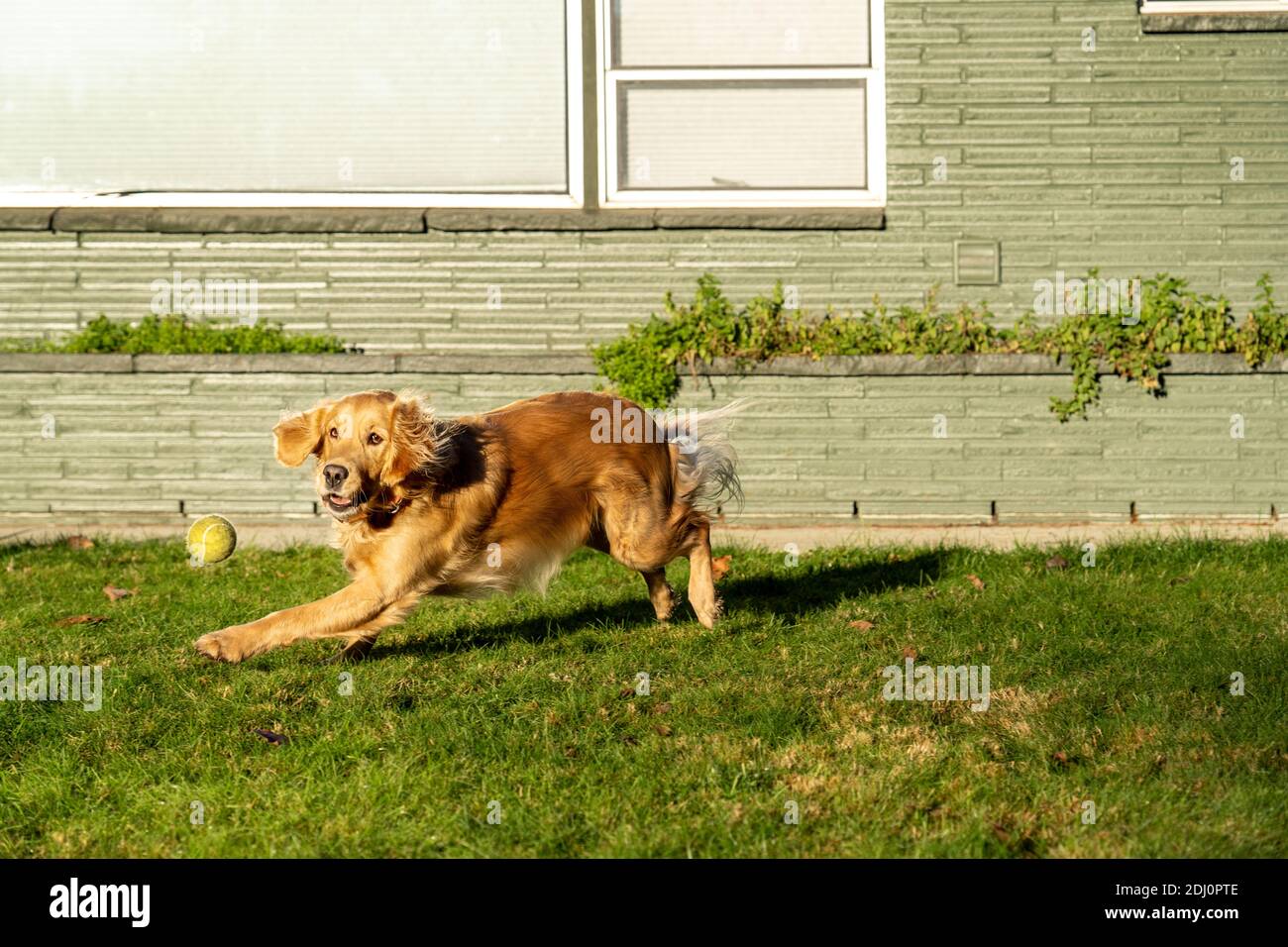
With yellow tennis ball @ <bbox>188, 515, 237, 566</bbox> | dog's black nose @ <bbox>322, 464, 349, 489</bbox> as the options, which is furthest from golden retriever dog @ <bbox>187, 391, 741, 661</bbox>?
yellow tennis ball @ <bbox>188, 515, 237, 566</bbox>

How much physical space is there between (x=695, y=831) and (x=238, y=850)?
1174 mm

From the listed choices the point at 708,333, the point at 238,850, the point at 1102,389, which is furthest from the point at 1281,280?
the point at 238,850

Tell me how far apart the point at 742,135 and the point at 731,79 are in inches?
14.5

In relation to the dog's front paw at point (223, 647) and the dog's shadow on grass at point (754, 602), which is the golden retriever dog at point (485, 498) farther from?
the dog's shadow on grass at point (754, 602)

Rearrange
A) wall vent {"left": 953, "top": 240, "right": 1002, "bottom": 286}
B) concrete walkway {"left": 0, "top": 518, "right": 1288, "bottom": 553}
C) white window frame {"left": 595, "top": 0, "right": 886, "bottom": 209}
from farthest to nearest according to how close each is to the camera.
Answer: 1. white window frame {"left": 595, "top": 0, "right": 886, "bottom": 209}
2. wall vent {"left": 953, "top": 240, "right": 1002, "bottom": 286}
3. concrete walkway {"left": 0, "top": 518, "right": 1288, "bottom": 553}

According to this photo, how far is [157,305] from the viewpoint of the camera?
359 inches

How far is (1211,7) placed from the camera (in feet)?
29.2

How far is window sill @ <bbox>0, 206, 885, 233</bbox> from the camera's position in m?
9.00

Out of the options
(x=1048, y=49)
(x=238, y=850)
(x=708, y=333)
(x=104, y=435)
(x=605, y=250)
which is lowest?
(x=238, y=850)

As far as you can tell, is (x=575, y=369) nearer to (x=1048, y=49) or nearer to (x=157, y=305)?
(x=157, y=305)

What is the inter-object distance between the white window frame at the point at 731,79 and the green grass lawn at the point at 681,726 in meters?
3.31

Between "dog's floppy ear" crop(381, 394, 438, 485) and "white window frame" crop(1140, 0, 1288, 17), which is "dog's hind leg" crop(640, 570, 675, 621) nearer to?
"dog's floppy ear" crop(381, 394, 438, 485)

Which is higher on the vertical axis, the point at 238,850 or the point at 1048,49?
the point at 1048,49

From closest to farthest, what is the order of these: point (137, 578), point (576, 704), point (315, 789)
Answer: point (315, 789)
point (576, 704)
point (137, 578)
